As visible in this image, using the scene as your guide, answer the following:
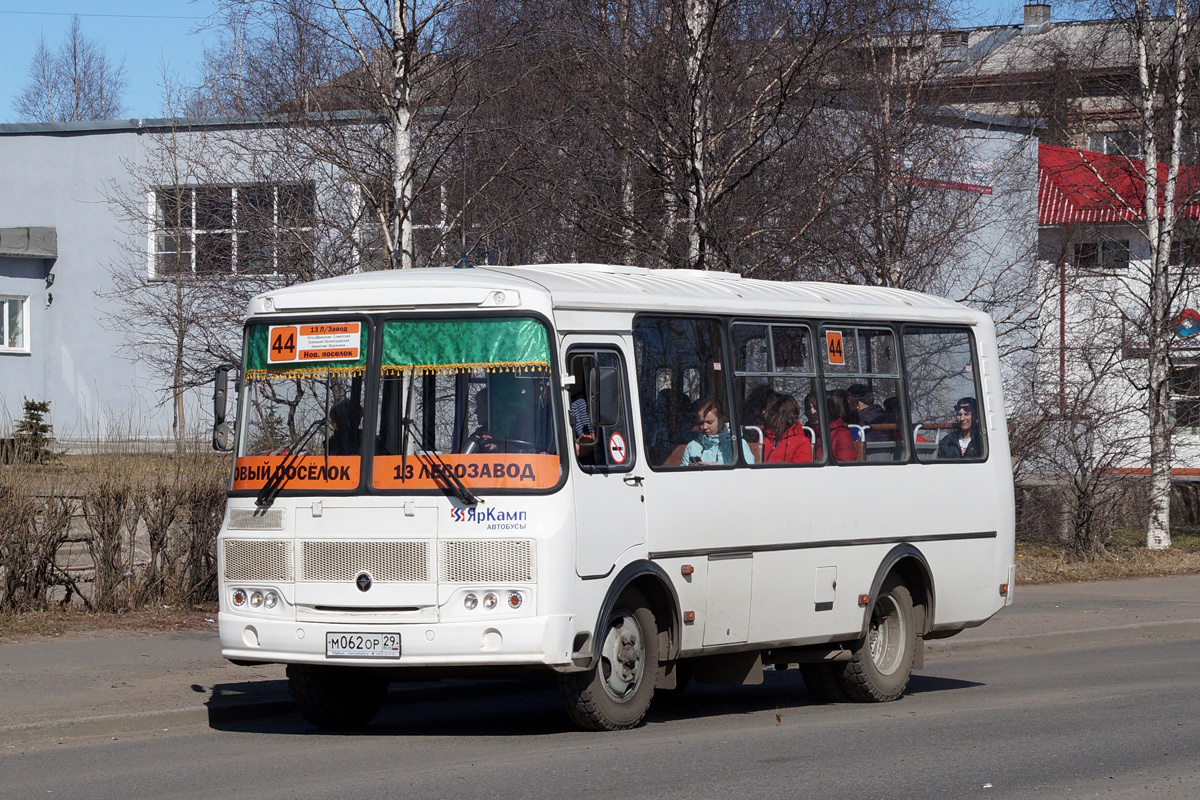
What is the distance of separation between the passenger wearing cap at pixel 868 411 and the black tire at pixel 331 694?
158 inches

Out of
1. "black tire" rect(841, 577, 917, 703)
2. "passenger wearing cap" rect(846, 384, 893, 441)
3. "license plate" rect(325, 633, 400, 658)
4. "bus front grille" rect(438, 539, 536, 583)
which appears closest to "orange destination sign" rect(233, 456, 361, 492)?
"bus front grille" rect(438, 539, 536, 583)

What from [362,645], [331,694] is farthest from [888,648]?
[362,645]

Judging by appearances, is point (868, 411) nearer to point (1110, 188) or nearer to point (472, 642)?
point (472, 642)

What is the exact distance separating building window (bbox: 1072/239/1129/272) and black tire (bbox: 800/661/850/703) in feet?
56.8

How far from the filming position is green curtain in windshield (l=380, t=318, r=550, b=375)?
9539mm

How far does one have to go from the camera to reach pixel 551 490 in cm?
932

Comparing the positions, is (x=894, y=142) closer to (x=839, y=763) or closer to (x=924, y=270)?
(x=924, y=270)

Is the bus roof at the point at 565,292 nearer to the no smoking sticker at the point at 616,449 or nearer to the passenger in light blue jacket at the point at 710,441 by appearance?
the passenger in light blue jacket at the point at 710,441

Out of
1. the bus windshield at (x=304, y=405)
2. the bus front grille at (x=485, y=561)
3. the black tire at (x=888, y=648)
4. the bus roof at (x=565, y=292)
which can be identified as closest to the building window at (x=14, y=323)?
the bus roof at (x=565, y=292)

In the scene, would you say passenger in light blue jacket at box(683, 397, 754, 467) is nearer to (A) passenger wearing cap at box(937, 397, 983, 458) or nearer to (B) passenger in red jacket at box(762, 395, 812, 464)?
(B) passenger in red jacket at box(762, 395, 812, 464)

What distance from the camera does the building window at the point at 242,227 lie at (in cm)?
1880

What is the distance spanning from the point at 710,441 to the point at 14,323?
29.7 meters

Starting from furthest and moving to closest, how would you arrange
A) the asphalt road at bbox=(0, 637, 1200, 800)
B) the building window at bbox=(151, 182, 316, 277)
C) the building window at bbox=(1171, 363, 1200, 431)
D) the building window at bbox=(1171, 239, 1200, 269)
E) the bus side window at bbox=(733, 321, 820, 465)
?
1. the building window at bbox=(1171, 239, 1200, 269)
2. the building window at bbox=(1171, 363, 1200, 431)
3. the building window at bbox=(151, 182, 316, 277)
4. the bus side window at bbox=(733, 321, 820, 465)
5. the asphalt road at bbox=(0, 637, 1200, 800)

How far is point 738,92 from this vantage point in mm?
17703
